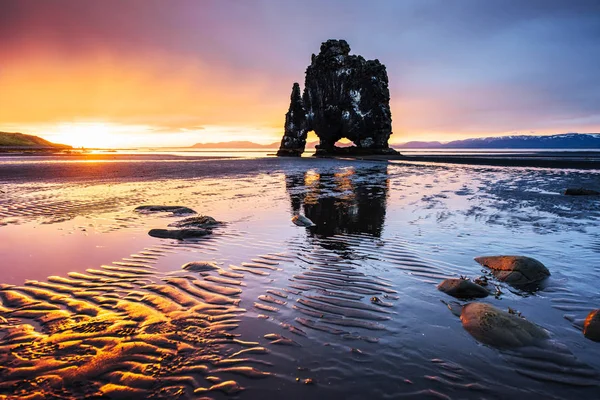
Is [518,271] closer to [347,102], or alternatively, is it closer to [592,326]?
[592,326]

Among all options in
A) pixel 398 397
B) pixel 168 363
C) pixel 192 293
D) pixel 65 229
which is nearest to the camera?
pixel 398 397

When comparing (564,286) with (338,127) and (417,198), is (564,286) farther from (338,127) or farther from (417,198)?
(338,127)

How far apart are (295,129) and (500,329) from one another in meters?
97.2

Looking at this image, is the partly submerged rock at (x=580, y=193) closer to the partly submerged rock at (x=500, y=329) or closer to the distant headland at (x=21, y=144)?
the partly submerged rock at (x=500, y=329)

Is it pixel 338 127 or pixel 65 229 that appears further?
pixel 338 127

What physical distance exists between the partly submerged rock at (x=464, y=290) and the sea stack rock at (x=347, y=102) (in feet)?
261

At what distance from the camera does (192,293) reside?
5637mm

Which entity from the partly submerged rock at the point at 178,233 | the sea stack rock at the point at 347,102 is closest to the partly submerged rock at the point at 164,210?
the partly submerged rock at the point at 178,233

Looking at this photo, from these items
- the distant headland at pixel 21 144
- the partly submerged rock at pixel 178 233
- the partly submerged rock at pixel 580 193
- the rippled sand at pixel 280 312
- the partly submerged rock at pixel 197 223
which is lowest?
the rippled sand at pixel 280 312

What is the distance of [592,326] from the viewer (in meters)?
4.41

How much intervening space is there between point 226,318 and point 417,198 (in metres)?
14.7

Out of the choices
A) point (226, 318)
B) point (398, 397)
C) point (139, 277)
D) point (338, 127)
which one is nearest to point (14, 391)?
point (226, 318)

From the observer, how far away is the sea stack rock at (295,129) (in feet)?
315

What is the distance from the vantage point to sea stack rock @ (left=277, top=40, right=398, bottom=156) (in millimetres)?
81625
